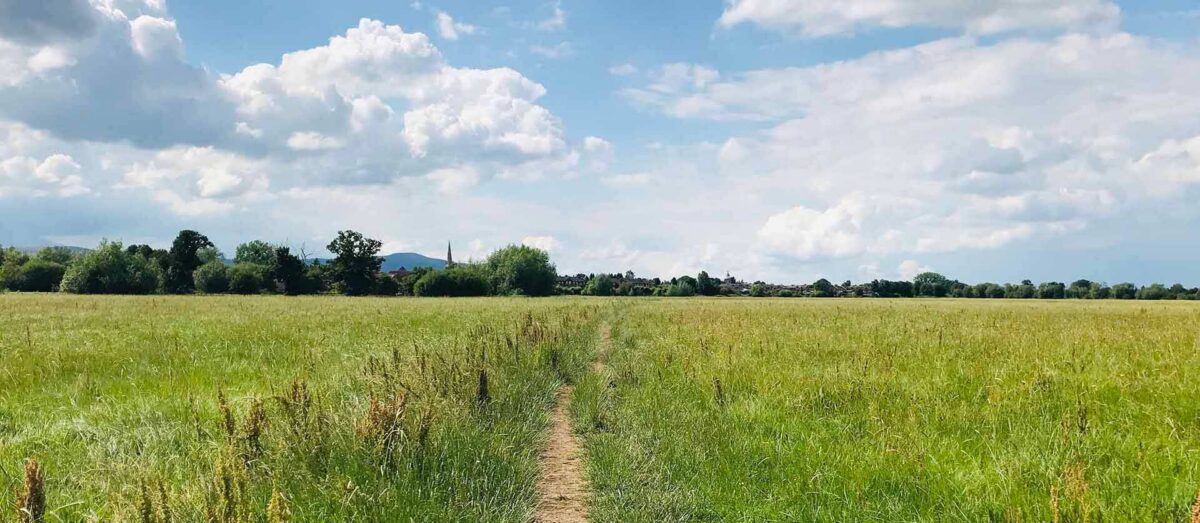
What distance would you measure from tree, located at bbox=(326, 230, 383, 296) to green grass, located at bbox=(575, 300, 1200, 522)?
11256cm

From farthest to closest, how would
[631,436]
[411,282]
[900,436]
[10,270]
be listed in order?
[411,282] < [10,270] < [631,436] < [900,436]

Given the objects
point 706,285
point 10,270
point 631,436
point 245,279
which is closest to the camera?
Result: point 631,436

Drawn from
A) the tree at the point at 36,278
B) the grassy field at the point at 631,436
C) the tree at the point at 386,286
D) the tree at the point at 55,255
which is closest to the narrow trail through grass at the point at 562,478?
the grassy field at the point at 631,436

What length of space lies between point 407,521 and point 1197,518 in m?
4.16

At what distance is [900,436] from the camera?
5785 millimetres

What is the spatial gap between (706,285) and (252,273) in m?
94.6

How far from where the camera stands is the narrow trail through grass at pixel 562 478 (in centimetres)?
487

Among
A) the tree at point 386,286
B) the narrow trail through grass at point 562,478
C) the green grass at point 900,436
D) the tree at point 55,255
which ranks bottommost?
the narrow trail through grass at point 562,478

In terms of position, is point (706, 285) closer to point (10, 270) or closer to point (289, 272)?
point (289, 272)

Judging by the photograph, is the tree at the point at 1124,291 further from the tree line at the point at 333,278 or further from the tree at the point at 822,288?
the tree at the point at 822,288

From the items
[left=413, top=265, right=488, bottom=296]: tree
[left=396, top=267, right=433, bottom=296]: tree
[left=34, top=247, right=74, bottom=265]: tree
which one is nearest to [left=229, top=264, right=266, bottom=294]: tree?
[left=396, top=267, right=433, bottom=296]: tree

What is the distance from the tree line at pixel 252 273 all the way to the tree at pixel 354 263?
17 centimetres

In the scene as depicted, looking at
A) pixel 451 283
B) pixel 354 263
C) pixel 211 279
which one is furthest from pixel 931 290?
pixel 211 279

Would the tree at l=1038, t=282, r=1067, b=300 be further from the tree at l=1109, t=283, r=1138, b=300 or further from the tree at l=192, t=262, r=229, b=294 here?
the tree at l=192, t=262, r=229, b=294
